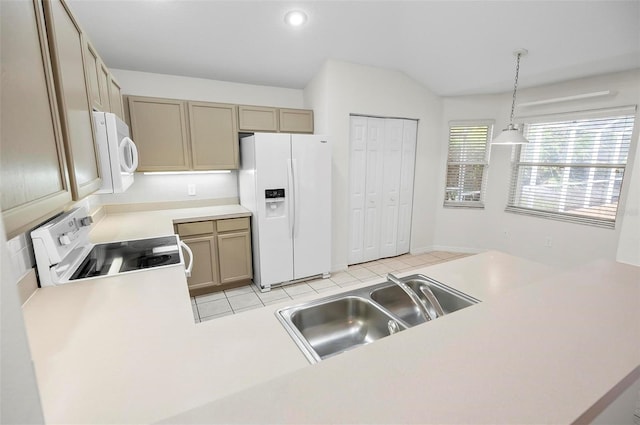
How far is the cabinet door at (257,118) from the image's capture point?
3256 mm

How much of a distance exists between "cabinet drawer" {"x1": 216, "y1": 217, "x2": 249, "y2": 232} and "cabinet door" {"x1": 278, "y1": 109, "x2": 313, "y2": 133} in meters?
1.20

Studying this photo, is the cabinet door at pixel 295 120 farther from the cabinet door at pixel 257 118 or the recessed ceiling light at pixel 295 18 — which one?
the recessed ceiling light at pixel 295 18

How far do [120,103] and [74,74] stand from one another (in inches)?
66.0

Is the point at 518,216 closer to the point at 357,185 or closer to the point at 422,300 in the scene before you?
the point at 357,185

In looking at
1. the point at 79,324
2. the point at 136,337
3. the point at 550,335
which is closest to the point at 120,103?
the point at 79,324

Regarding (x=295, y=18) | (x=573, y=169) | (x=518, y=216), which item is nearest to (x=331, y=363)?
(x=295, y=18)

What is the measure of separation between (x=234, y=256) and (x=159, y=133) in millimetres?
1509

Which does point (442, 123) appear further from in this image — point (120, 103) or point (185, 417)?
point (185, 417)

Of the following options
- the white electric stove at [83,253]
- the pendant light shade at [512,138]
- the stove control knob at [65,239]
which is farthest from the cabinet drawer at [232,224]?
the pendant light shade at [512,138]

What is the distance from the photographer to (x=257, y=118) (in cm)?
333

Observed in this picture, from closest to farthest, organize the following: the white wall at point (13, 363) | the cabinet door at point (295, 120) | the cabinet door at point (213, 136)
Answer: the white wall at point (13, 363)
the cabinet door at point (213, 136)
the cabinet door at point (295, 120)

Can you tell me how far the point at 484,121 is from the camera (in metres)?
4.13

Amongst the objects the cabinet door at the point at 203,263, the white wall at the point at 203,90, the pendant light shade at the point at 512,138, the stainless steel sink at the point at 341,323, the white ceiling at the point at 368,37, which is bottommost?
the cabinet door at the point at 203,263

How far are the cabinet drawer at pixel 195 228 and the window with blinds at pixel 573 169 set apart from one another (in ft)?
13.3
